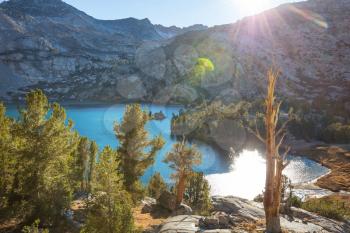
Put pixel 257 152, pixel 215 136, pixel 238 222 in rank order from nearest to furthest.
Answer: pixel 238 222 < pixel 257 152 < pixel 215 136

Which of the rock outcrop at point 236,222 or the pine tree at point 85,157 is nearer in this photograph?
the rock outcrop at point 236,222

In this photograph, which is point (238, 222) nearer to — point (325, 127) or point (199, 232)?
point (199, 232)

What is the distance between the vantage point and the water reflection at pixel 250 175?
2939 inches

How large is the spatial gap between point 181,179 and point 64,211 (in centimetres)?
1584

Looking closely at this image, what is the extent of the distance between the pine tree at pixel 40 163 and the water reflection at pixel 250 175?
157 feet

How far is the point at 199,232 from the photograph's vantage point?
23781 mm

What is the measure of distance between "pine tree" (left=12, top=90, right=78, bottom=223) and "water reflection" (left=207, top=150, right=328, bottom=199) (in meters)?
47.7

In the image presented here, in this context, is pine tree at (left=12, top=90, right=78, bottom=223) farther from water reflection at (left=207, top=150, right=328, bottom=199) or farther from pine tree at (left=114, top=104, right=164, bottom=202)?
water reflection at (left=207, top=150, right=328, bottom=199)

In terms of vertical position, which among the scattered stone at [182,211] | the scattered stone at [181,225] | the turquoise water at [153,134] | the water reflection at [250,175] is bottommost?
the water reflection at [250,175]

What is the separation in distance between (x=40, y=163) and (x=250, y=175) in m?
67.0

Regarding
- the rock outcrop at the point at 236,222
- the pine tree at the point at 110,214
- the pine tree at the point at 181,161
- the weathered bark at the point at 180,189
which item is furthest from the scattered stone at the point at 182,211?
the pine tree at the point at 110,214

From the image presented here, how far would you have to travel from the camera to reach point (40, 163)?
87.6 feet

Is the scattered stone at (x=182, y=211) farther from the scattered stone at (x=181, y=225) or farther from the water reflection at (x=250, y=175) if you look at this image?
the water reflection at (x=250, y=175)

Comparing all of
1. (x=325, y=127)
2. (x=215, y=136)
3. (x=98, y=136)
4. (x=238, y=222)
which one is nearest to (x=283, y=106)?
(x=325, y=127)
